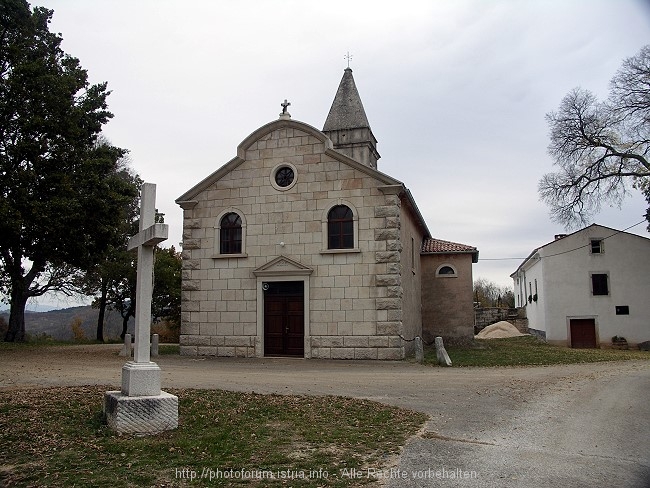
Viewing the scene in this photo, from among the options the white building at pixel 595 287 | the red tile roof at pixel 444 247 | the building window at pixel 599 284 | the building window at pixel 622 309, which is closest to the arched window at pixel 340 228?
the red tile roof at pixel 444 247

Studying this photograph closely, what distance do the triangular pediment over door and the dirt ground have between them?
3083 mm

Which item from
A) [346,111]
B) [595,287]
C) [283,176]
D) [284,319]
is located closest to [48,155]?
[283,176]

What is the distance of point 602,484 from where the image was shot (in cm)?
574

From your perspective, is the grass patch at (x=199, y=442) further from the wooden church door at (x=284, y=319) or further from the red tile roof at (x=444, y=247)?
the red tile roof at (x=444, y=247)

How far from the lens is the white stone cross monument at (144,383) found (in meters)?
7.48

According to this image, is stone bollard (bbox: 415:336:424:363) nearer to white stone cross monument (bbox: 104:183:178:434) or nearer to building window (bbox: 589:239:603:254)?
white stone cross monument (bbox: 104:183:178:434)

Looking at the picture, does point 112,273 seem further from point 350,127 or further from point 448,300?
point 448,300

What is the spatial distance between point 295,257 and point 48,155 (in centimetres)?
961

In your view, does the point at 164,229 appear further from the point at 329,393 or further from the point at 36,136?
the point at 36,136

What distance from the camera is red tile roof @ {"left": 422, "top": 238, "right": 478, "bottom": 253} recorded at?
28.9m

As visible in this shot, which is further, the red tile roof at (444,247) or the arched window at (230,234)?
the red tile roof at (444,247)

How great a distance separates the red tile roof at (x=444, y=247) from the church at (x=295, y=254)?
7.25m

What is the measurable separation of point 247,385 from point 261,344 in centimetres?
789

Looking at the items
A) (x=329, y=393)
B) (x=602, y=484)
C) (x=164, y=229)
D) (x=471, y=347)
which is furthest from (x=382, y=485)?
(x=471, y=347)
